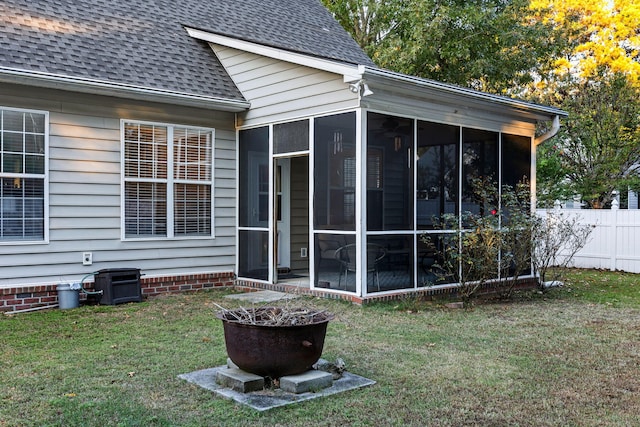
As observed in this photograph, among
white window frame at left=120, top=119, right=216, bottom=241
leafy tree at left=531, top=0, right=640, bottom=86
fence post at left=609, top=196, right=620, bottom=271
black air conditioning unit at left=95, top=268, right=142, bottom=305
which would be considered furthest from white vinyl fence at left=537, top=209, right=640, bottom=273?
black air conditioning unit at left=95, top=268, right=142, bottom=305

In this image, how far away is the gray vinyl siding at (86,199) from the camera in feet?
24.0

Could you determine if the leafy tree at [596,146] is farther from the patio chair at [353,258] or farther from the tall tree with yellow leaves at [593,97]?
the patio chair at [353,258]

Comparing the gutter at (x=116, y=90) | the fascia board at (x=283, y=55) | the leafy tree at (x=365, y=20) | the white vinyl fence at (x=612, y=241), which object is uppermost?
the leafy tree at (x=365, y=20)

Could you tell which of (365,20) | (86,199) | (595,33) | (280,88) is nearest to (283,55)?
(280,88)

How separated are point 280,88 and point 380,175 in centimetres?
207

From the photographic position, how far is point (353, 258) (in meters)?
7.43

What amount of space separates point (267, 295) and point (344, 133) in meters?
2.51

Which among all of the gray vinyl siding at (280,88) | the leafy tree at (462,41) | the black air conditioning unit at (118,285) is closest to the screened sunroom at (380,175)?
the gray vinyl siding at (280,88)

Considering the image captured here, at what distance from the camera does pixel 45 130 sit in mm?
7434

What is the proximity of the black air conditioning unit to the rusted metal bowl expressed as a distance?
4.05 metres

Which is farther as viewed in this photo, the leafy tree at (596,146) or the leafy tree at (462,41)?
the leafy tree at (596,146)

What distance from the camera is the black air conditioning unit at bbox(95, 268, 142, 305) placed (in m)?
7.56

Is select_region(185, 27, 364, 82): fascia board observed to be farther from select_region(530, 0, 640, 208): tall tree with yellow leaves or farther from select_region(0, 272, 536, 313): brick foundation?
select_region(530, 0, 640, 208): tall tree with yellow leaves

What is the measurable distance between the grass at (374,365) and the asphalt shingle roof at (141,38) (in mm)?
3137
